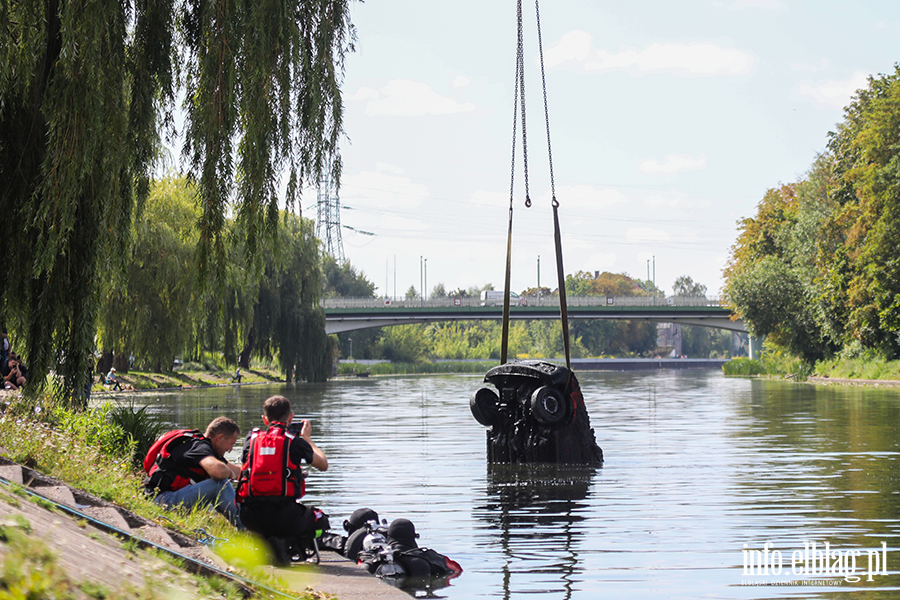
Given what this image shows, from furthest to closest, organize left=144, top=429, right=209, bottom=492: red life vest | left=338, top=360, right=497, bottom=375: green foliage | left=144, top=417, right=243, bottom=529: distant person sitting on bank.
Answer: left=338, top=360, right=497, bottom=375: green foliage, left=144, top=429, right=209, bottom=492: red life vest, left=144, top=417, right=243, bottom=529: distant person sitting on bank

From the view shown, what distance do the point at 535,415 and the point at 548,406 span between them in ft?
0.82

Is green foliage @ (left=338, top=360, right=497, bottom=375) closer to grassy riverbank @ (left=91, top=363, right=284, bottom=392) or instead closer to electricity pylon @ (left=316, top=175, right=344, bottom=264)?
grassy riverbank @ (left=91, top=363, right=284, bottom=392)

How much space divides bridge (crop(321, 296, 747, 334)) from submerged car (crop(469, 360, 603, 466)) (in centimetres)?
6365

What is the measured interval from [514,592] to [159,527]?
8.77 feet

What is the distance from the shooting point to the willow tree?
392 inches

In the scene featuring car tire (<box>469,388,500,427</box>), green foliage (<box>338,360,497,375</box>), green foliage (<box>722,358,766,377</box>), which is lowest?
green foliage (<box>338,360,497,375</box>)

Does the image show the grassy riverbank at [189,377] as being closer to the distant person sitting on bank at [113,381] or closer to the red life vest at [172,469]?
the distant person sitting on bank at [113,381]

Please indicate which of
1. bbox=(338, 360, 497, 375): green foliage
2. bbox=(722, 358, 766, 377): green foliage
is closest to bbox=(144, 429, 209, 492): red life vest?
bbox=(722, 358, 766, 377): green foliage

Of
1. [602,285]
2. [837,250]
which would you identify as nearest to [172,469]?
[837,250]

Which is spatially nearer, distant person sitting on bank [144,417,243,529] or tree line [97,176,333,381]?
→ distant person sitting on bank [144,417,243,529]

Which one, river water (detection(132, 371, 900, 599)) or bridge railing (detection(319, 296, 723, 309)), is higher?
bridge railing (detection(319, 296, 723, 309))

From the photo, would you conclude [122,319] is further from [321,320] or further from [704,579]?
[704,579]

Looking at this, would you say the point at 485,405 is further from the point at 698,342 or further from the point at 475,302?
the point at 698,342

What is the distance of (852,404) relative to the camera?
33500 mm
